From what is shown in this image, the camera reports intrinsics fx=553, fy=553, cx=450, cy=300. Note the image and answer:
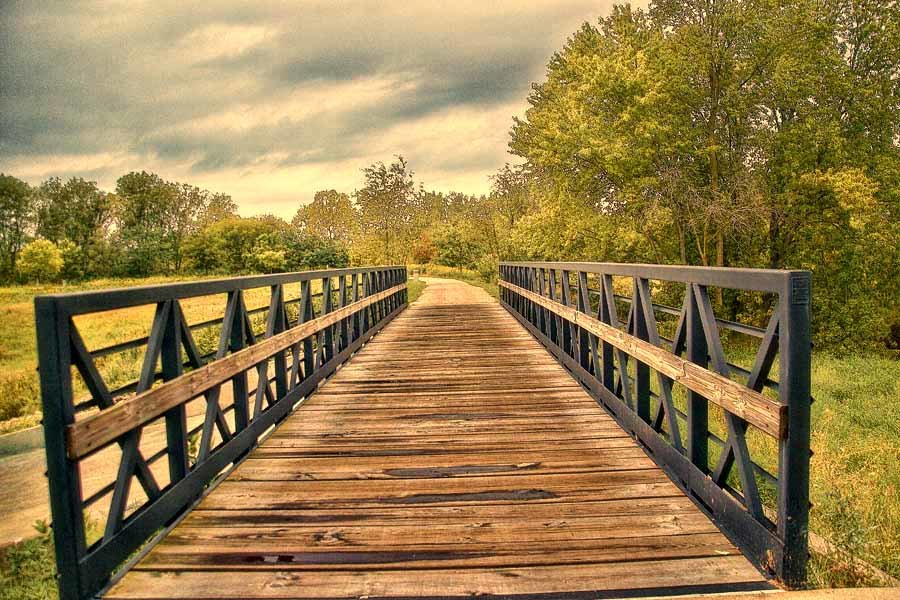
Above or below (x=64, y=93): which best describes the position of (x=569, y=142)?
below

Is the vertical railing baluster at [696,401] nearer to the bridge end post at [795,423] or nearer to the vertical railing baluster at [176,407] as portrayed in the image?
the bridge end post at [795,423]

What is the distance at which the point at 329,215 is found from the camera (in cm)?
7306

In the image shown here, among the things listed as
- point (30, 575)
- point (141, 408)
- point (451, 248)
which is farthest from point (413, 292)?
point (451, 248)

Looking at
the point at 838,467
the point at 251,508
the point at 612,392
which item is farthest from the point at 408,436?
the point at 838,467

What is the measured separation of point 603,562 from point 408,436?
82.6 inches

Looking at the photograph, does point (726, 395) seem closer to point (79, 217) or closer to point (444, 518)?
point (444, 518)

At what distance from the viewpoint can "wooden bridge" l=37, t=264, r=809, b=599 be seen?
2.27 m

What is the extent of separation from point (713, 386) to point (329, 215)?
240 feet

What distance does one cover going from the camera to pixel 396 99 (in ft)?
177

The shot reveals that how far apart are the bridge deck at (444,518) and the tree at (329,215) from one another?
6434 cm

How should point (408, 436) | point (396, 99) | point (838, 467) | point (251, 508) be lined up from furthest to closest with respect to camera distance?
point (396, 99)
point (838, 467)
point (408, 436)
point (251, 508)

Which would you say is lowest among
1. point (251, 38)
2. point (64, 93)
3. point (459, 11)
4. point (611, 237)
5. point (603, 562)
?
point (603, 562)

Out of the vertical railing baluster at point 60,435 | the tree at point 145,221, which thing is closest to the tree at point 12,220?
the tree at point 145,221

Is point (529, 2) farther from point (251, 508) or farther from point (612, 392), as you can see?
point (251, 508)
